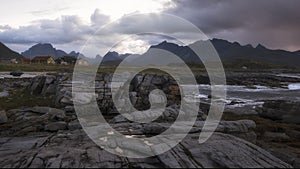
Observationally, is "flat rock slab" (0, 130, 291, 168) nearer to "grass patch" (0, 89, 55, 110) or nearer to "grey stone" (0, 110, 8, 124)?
"grey stone" (0, 110, 8, 124)

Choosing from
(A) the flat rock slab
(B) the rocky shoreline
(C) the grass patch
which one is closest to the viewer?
(A) the flat rock slab

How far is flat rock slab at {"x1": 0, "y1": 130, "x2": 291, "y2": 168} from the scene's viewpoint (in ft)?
50.1

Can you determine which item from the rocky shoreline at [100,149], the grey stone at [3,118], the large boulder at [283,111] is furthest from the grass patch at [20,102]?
the large boulder at [283,111]

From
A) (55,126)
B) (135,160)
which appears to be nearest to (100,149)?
(135,160)

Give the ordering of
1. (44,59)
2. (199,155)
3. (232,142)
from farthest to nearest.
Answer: (44,59) < (232,142) < (199,155)

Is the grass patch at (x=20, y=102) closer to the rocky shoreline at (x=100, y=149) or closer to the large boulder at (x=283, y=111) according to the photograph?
the rocky shoreline at (x=100, y=149)

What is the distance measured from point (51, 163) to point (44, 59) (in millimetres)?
186831

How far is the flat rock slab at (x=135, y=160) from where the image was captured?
15.3 m

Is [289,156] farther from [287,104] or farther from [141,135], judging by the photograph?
[287,104]

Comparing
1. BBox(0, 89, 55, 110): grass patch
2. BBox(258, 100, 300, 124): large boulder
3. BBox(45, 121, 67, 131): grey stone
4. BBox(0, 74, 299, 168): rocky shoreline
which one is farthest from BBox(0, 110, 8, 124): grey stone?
BBox(258, 100, 300, 124): large boulder

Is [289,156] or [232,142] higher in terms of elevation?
[232,142]

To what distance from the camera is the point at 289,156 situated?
2275 cm

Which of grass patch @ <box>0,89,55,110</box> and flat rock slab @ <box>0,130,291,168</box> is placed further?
grass patch @ <box>0,89,55,110</box>

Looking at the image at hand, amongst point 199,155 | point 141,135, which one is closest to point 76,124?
point 141,135
